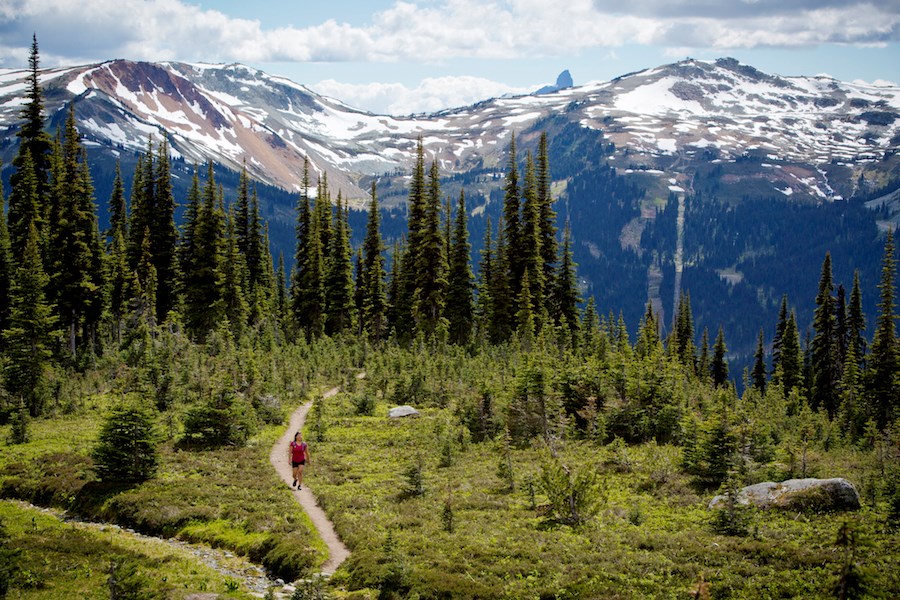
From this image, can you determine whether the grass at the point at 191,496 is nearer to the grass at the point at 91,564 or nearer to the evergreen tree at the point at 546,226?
the grass at the point at 91,564

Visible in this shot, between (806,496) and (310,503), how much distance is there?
605 inches

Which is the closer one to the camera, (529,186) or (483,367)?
(483,367)

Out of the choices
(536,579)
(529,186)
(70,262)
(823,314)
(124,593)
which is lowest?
(823,314)

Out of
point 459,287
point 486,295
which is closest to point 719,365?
point 486,295

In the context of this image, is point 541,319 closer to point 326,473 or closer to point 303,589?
point 326,473

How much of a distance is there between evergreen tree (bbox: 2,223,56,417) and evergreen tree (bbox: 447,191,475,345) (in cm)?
3548

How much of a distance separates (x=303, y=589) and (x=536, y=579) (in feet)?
17.7

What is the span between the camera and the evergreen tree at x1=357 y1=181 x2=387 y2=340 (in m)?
64.5

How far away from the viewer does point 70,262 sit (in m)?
47.2

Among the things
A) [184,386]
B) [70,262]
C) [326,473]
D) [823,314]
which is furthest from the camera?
[823,314]

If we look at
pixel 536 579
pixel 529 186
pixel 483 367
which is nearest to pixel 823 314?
pixel 529 186

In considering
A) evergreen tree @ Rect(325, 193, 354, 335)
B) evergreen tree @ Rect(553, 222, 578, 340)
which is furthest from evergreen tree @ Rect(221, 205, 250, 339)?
evergreen tree @ Rect(553, 222, 578, 340)

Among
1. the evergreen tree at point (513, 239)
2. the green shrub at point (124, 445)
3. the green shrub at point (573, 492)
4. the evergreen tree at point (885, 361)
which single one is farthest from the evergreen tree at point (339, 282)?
the green shrub at point (573, 492)

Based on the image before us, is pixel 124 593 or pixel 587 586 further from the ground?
pixel 124 593
